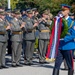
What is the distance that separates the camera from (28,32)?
12.6 m

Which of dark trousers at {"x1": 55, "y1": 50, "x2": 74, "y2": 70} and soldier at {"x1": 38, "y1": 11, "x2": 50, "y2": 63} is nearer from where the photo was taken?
dark trousers at {"x1": 55, "y1": 50, "x2": 74, "y2": 70}

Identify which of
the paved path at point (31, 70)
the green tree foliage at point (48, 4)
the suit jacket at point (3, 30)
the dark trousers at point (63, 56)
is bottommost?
the paved path at point (31, 70)

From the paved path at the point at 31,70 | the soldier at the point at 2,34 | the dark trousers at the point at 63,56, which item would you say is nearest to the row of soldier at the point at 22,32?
the soldier at the point at 2,34

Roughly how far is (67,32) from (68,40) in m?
0.18

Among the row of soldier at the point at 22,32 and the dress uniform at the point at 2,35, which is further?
the row of soldier at the point at 22,32

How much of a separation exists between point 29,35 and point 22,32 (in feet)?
1.04

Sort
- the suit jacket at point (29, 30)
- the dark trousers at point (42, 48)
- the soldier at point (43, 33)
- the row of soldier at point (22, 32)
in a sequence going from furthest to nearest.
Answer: the dark trousers at point (42, 48) < the soldier at point (43, 33) < the suit jacket at point (29, 30) < the row of soldier at point (22, 32)

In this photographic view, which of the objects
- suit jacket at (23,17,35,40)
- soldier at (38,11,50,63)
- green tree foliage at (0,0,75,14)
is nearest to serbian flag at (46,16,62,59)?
suit jacket at (23,17,35,40)

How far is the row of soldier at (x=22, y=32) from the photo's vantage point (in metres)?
11.8

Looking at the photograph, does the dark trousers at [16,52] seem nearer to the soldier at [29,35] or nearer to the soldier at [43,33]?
the soldier at [29,35]

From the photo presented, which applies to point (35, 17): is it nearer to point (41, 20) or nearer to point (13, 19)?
point (41, 20)

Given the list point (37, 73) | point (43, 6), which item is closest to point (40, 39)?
point (37, 73)

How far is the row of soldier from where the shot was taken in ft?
38.8

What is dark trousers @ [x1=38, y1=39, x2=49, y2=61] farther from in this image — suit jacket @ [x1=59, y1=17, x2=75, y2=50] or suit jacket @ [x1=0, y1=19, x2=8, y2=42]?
suit jacket @ [x1=59, y1=17, x2=75, y2=50]
